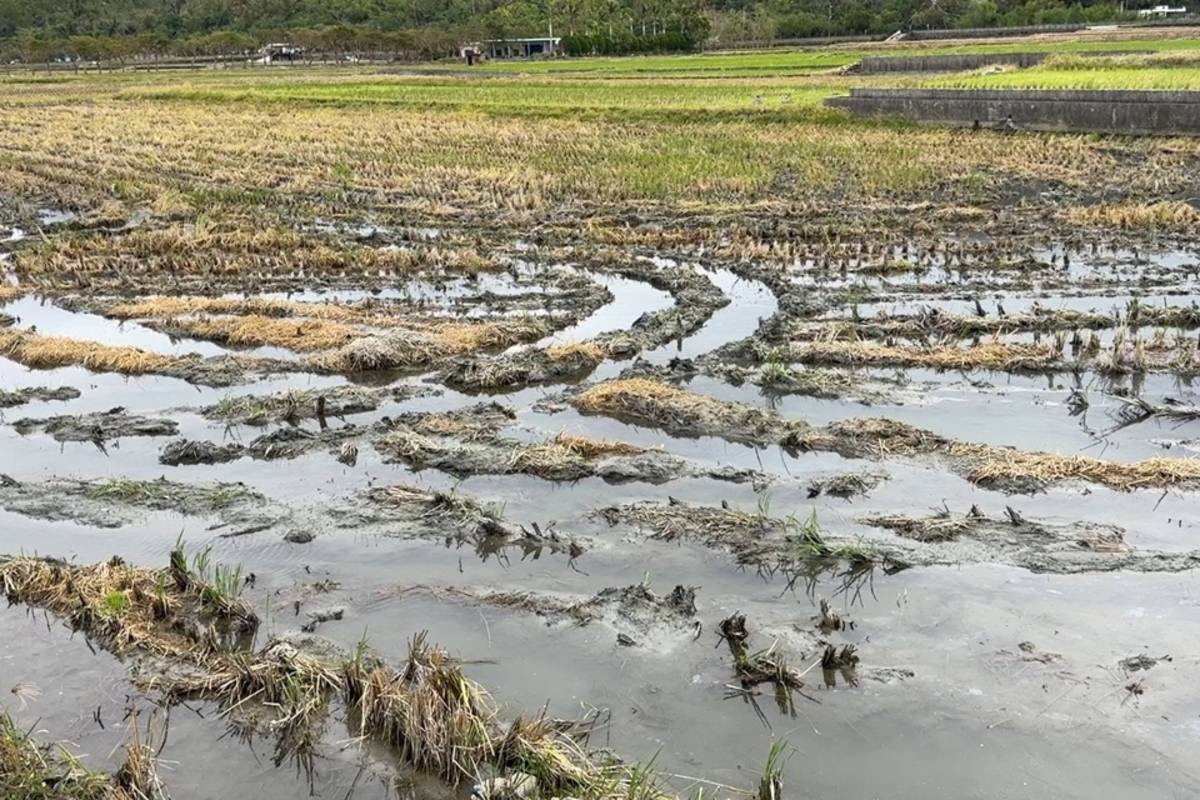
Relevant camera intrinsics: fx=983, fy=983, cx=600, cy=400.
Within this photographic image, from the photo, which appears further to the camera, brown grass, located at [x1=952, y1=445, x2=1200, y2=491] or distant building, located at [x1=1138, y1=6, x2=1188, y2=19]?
distant building, located at [x1=1138, y1=6, x2=1188, y2=19]

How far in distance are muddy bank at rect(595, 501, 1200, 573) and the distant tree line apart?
74.6 metres

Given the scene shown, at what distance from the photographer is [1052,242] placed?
1617 centimetres

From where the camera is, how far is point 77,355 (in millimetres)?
11594

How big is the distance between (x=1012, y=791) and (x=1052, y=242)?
13.4 metres

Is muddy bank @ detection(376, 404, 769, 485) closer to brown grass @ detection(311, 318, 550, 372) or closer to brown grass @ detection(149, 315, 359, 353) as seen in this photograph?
brown grass @ detection(311, 318, 550, 372)

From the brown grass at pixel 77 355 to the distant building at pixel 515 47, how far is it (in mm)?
89145

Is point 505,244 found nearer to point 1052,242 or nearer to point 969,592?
point 1052,242

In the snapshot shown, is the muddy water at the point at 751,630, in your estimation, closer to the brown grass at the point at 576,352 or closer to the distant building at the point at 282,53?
the brown grass at the point at 576,352

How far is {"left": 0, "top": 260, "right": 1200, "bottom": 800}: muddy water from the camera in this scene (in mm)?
5027

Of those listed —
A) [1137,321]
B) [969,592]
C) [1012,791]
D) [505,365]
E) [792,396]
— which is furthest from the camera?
[1137,321]

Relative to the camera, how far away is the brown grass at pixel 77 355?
11.2m

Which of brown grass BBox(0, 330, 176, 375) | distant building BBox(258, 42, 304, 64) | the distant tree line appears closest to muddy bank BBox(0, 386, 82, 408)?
brown grass BBox(0, 330, 176, 375)

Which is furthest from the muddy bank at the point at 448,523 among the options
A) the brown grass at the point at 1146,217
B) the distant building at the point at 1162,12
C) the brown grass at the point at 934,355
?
the distant building at the point at 1162,12

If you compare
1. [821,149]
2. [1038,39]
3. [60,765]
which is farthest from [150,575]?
[1038,39]
